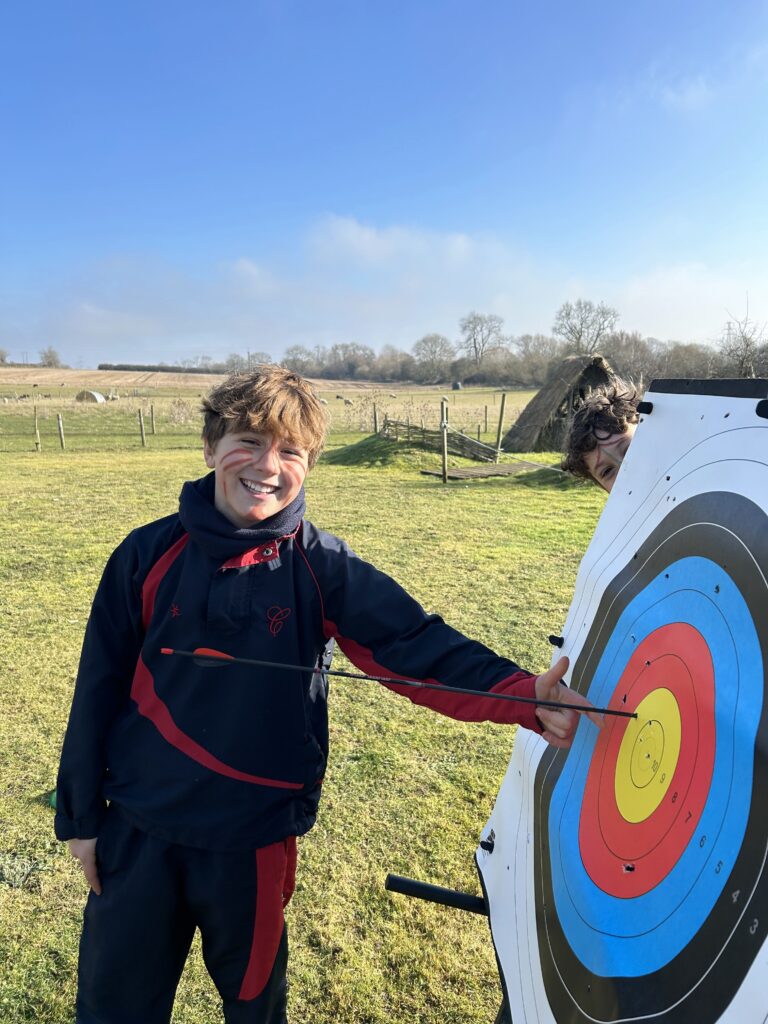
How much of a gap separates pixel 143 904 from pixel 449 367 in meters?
62.9

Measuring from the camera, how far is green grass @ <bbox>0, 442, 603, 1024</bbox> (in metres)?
2.11

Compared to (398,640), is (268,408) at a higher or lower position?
higher

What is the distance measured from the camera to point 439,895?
187 centimetres

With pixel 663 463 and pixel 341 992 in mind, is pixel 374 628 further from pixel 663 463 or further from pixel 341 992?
pixel 341 992

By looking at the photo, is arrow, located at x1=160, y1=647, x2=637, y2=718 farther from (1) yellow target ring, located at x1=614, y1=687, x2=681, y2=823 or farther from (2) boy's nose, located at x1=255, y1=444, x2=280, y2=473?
(2) boy's nose, located at x1=255, y1=444, x2=280, y2=473

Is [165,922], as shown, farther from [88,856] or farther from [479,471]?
[479,471]

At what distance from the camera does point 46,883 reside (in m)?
2.55

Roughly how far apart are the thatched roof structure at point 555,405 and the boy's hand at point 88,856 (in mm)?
15016

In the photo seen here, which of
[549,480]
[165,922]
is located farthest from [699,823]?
[549,480]

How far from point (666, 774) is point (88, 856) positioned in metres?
1.34

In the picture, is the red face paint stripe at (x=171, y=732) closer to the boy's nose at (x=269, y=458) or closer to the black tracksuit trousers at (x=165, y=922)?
the black tracksuit trousers at (x=165, y=922)

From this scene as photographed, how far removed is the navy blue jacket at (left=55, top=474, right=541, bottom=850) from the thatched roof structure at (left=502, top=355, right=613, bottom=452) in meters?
14.7

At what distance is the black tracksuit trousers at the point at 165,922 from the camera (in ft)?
4.77

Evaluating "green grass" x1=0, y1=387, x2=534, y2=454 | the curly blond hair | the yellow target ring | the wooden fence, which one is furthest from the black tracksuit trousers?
"green grass" x1=0, y1=387, x2=534, y2=454
